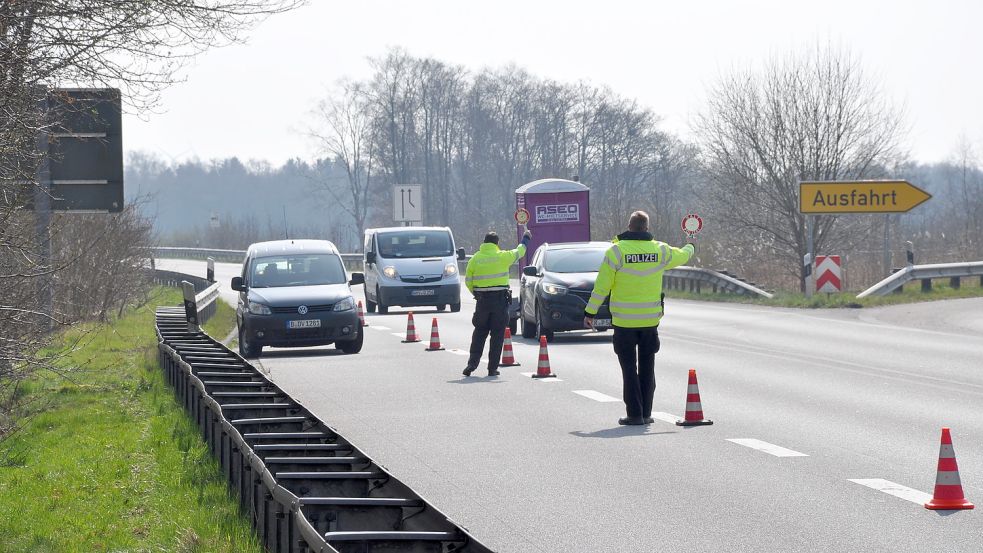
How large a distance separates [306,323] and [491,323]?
14.1ft

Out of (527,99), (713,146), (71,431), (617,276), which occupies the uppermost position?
(527,99)

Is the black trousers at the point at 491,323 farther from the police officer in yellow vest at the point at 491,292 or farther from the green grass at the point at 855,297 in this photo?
the green grass at the point at 855,297

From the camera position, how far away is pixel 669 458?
1076cm

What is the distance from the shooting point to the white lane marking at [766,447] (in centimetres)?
1082

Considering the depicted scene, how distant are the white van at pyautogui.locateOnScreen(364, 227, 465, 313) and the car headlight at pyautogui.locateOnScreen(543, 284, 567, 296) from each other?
1010 cm

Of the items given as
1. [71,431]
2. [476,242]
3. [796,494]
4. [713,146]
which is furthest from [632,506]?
[476,242]

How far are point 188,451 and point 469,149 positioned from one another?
87.9 m

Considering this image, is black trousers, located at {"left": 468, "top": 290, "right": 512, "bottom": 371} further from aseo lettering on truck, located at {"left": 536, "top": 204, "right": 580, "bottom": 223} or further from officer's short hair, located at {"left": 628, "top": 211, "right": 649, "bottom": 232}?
aseo lettering on truck, located at {"left": 536, "top": 204, "right": 580, "bottom": 223}

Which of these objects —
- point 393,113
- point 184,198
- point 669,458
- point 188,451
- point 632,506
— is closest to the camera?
point 632,506

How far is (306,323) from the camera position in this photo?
2180cm

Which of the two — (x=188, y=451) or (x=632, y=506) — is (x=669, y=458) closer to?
(x=632, y=506)

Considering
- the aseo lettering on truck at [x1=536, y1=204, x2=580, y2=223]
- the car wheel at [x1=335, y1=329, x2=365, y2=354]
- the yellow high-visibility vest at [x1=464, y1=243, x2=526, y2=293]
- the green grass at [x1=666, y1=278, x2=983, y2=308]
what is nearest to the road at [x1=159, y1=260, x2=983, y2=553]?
the car wheel at [x1=335, y1=329, x2=365, y2=354]

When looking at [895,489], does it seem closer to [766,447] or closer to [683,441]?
[766,447]

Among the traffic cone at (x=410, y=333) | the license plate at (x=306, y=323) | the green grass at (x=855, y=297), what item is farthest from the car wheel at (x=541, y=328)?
the green grass at (x=855, y=297)
